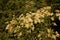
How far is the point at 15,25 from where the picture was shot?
10.3ft

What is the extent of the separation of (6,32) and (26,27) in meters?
0.61

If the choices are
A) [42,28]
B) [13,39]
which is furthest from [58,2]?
[13,39]

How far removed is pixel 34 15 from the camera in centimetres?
304

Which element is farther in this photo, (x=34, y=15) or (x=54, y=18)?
(x=54, y=18)

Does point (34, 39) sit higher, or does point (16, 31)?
point (16, 31)

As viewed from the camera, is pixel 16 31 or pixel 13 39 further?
pixel 13 39

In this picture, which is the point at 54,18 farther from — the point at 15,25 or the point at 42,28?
the point at 15,25

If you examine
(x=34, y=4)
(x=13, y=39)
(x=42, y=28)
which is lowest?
(x=13, y=39)

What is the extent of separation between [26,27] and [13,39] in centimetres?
47

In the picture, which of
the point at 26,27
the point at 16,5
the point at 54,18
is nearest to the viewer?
the point at 26,27

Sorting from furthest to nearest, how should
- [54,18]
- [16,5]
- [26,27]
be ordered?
[16,5], [54,18], [26,27]

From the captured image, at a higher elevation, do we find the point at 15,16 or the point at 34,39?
the point at 15,16

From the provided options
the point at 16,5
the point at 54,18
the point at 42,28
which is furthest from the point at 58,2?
the point at 16,5

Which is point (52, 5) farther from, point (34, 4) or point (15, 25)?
point (15, 25)
